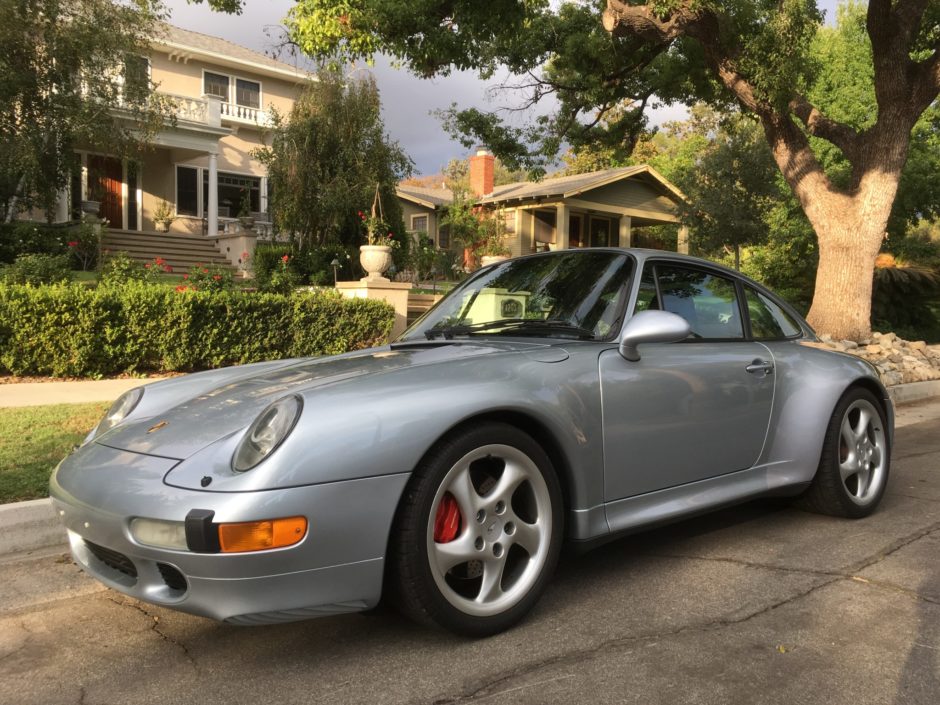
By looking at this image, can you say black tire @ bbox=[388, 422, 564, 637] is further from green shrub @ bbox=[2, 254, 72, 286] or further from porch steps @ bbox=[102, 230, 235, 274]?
porch steps @ bbox=[102, 230, 235, 274]

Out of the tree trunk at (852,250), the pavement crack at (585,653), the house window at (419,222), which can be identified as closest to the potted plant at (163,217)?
the house window at (419,222)

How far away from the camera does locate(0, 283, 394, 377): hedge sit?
811cm

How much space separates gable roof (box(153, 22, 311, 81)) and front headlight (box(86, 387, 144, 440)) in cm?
2303

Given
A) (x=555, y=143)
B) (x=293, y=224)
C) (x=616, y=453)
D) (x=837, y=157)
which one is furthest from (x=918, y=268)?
(x=616, y=453)

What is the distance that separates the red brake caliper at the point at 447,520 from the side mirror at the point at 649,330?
103 cm

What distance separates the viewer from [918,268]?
19.4 metres

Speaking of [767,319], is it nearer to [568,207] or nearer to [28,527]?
[28,527]

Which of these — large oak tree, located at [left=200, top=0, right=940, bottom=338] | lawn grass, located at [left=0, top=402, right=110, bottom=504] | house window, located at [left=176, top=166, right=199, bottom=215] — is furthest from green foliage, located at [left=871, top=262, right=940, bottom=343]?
house window, located at [left=176, top=166, right=199, bottom=215]

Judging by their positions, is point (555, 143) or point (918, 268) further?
point (918, 268)

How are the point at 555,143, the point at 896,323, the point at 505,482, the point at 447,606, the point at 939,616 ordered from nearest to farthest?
the point at 447,606, the point at 505,482, the point at 939,616, the point at 555,143, the point at 896,323

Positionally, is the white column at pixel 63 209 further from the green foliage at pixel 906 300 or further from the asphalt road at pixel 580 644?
the green foliage at pixel 906 300

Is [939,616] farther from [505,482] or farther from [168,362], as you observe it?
[168,362]

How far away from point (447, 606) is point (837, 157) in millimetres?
21973

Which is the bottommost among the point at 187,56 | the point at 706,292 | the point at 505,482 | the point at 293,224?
the point at 505,482
